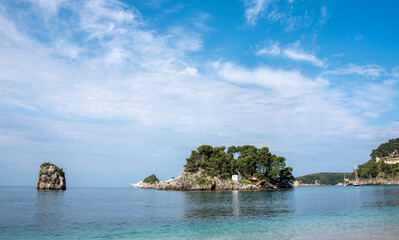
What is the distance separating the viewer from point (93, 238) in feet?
76.4

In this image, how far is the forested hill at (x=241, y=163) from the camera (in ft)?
463

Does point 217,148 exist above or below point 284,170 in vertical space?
above

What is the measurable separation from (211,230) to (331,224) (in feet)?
43.0

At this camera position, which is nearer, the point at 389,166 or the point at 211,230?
the point at 211,230

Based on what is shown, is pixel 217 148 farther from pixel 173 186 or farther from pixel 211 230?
pixel 211 230

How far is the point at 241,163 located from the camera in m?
140

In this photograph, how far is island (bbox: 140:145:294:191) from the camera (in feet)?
439

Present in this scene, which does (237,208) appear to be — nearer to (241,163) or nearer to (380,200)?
(380,200)

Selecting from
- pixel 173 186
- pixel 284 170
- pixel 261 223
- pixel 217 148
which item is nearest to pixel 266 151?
pixel 284 170

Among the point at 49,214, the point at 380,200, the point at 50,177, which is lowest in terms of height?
the point at 380,200

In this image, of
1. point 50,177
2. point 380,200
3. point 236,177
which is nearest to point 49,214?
point 380,200

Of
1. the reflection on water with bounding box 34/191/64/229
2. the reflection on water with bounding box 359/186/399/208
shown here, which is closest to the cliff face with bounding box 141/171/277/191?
the reflection on water with bounding box 359/186/399/208

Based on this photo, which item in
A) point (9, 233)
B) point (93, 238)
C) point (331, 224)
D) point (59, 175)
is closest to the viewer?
point (93, 238)

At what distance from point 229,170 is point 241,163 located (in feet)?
28.9
